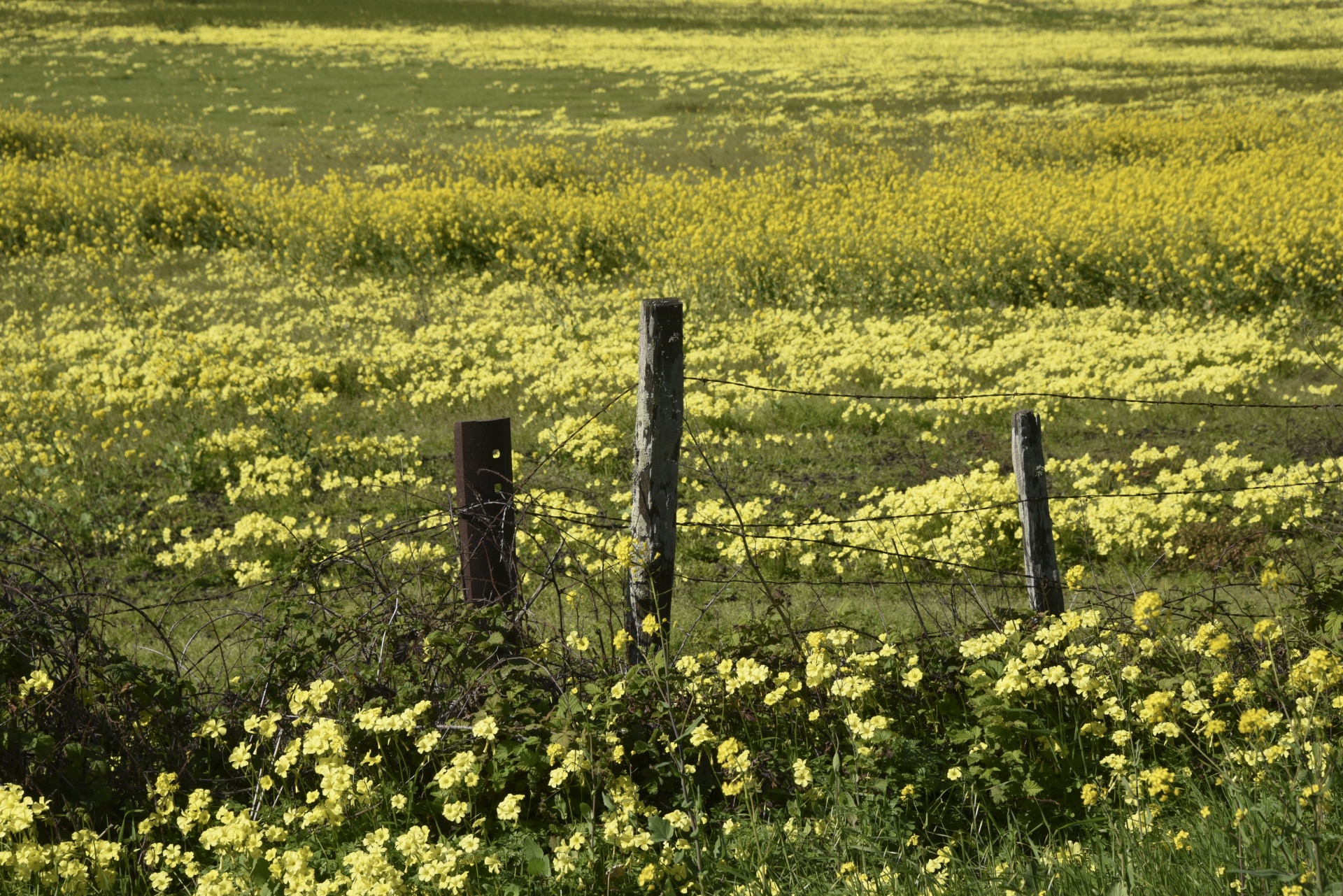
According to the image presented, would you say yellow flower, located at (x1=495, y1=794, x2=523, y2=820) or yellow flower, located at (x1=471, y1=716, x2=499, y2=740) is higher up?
yellow flower, located at (x1=471, y1=716, x2=499, y2=740)

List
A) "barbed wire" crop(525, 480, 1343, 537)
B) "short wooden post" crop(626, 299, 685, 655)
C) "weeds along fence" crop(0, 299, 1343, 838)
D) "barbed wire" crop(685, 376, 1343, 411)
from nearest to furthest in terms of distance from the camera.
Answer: "weeds along fence" crop(0, 299, 1343, 838) < "short wooden post" crop(626, 299, 685, 655) < "barbed wire" crop(525, 480, 1343, 537) < "barbed wire" crop(685, 376, 1343, 411)

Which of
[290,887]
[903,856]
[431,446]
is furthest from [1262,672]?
[431,446]

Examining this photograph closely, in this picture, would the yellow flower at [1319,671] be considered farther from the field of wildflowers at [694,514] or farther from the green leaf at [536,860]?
the green leaf at [536,860]

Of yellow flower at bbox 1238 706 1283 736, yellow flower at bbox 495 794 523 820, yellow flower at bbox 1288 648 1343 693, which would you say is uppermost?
yellow flower at bbox 1238 706 1283 736

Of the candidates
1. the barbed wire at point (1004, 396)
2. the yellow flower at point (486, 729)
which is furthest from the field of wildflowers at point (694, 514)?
the barbed wire at point (1004, 396)

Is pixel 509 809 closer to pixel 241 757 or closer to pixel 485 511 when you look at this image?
pixel 241 757

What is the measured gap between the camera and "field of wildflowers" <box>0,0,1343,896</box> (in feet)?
11.1

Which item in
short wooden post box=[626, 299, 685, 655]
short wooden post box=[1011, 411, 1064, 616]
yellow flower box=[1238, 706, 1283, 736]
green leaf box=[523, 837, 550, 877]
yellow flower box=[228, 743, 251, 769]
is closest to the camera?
yellow flower box=[1238, 706, 1283, 736]

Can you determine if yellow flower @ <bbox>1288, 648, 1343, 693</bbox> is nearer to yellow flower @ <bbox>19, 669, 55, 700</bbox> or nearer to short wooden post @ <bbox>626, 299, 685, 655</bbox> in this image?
short wooden post @ <bbox>626, 299, 685, 655</bbox>

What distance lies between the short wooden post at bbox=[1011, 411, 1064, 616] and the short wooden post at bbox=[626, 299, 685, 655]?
1514 mm

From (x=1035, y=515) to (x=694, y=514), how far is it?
3345 millimetres

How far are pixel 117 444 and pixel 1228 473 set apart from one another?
9.41 metres

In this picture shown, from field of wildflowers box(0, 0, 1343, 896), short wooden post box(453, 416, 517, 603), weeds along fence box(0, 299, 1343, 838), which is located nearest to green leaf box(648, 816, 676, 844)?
field of wildflowers box(0, 0, 1343, 896)

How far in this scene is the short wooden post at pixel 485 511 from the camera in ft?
14.2
